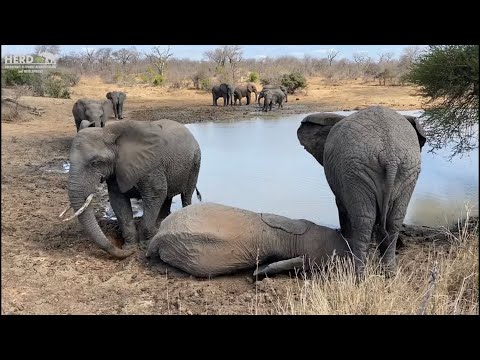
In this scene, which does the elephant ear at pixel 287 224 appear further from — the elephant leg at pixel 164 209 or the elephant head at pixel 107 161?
the elephant leg at pixel 164 209

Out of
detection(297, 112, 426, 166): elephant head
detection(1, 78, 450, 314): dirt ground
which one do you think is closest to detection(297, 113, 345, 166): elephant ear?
detection(297, 112, 426, 166): elephant head

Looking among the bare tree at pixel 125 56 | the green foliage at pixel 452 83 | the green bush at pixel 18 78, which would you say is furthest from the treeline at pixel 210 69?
the green foliage at pixel 452 83

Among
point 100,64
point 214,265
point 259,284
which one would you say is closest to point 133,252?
point 214,265

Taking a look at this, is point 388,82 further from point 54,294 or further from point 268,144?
point 54,294

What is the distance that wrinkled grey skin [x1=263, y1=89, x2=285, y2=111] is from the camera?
77.1 feet

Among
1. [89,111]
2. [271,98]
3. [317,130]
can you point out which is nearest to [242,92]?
[271,98]

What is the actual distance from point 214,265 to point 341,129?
1750 mm

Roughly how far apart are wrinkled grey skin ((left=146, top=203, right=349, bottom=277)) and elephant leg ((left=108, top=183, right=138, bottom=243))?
39.7 inches

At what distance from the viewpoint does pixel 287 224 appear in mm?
5141

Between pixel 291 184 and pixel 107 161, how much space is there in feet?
15.1

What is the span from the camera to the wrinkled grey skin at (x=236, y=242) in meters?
4.91

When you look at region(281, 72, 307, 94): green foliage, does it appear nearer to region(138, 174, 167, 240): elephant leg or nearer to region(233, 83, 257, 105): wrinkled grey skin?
region(233, 83, 257, 105): wrinkled grey skin

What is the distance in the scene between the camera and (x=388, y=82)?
110 feet

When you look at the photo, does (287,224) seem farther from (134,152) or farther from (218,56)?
(218,56)
